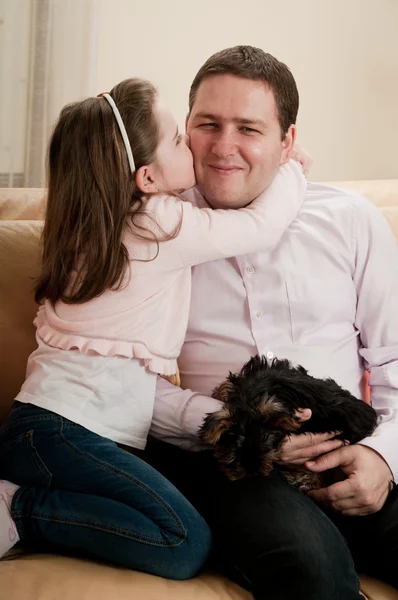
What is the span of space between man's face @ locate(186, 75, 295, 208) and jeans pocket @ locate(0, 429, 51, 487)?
0.83 metres

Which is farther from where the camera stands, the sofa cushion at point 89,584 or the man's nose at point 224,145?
the man's nose at point 224,145

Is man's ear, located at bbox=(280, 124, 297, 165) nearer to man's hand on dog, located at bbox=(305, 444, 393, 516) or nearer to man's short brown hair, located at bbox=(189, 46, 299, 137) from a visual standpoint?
man's short brown hair, located at bbox=(189, 46, 299, 137)

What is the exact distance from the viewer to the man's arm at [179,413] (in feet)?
6.61

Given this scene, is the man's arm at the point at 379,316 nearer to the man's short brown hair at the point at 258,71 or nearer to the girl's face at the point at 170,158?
the man's short brown hair at the point at 258,71

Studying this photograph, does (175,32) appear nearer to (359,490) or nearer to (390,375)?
(390,375)

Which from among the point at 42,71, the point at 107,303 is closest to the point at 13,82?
the point at 42,71

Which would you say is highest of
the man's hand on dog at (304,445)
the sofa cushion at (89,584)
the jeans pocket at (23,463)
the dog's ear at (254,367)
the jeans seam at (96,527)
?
the dog's ear at (254,367)

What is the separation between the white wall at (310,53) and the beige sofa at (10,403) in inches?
51.6

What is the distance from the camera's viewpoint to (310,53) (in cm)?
404

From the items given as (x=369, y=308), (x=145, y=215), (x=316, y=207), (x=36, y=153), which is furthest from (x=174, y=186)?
(x=36, y=153)

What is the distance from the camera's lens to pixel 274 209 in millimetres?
2084

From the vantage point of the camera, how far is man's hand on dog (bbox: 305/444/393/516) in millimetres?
1771

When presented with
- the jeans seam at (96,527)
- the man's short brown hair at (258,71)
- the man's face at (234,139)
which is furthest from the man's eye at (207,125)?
the jeans seam at (96,527)

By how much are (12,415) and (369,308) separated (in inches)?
38.7
